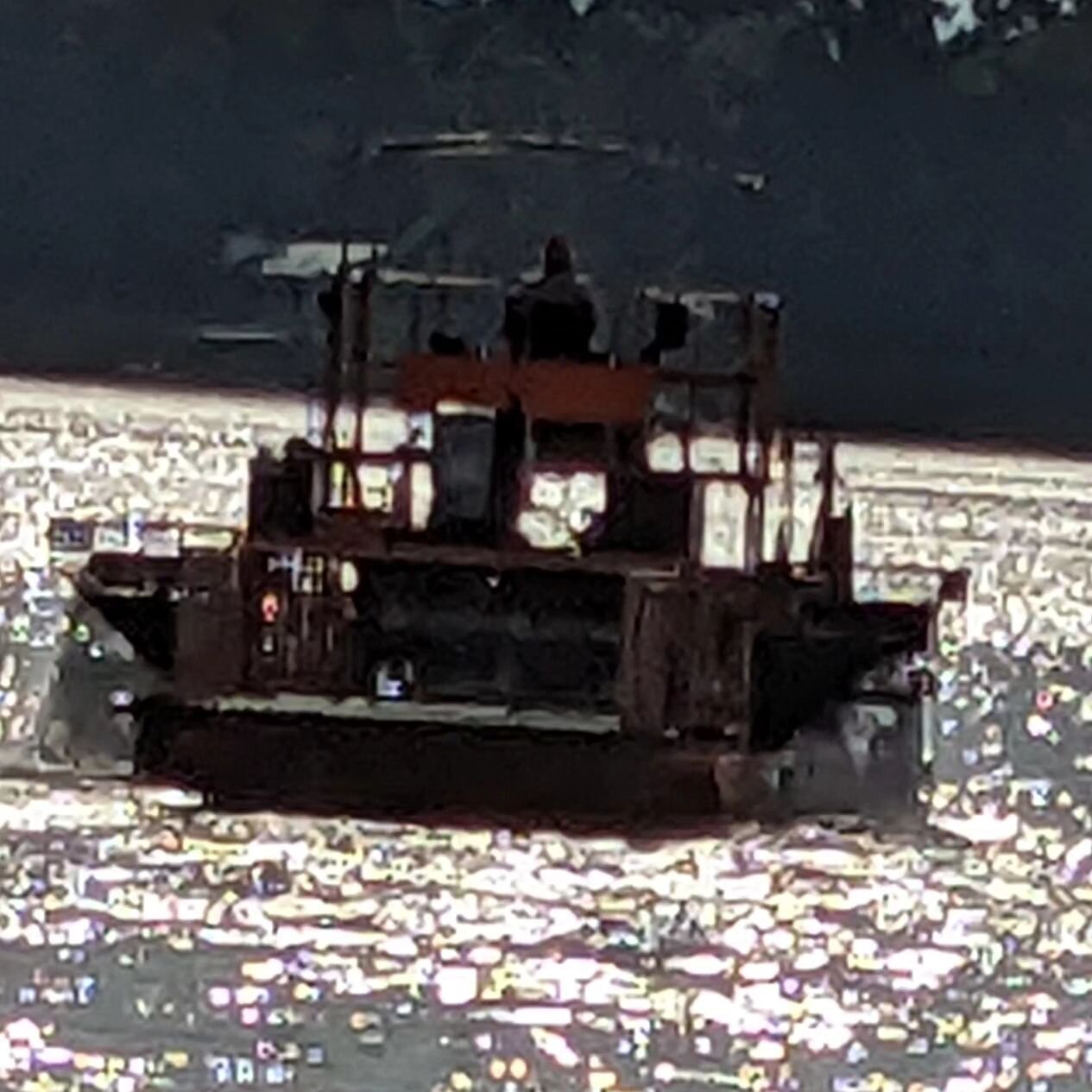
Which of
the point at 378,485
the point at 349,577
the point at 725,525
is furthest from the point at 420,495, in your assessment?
the point at 349,577

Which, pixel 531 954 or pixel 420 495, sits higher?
pixel 420 495

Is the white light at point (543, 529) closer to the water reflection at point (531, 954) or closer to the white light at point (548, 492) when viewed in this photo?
the white light at point (548, 492)

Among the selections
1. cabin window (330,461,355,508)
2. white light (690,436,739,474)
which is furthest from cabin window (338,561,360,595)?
white light (690,436,739,474)

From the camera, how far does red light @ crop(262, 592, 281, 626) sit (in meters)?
2.63

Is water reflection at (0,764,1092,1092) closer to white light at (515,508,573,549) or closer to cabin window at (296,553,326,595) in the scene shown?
white light at (515,508,573,549)

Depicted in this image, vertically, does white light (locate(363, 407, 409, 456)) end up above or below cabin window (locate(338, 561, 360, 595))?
above

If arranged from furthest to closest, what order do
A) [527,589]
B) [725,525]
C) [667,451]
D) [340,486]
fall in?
1. [667,451]
2. [725,525]
3. [340,486]
4. [527,589]

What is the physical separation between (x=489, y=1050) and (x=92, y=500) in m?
0.74

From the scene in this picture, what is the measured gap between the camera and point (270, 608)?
2.63m

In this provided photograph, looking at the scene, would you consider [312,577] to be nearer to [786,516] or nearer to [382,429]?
[786,516]

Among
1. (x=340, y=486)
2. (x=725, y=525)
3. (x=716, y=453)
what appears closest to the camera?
(x=340, y=486)

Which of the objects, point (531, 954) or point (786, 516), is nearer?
point (786, 516)

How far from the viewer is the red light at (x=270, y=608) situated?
2.63 meters

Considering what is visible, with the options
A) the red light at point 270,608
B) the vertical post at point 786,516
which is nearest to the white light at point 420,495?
the red light at point 270,608
